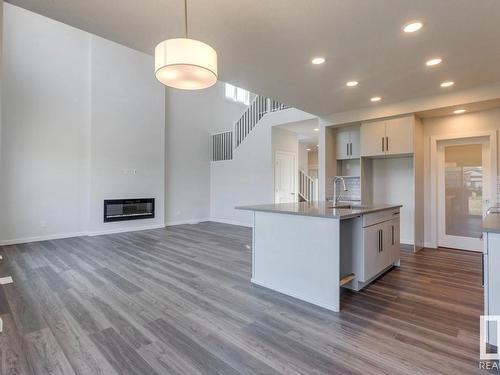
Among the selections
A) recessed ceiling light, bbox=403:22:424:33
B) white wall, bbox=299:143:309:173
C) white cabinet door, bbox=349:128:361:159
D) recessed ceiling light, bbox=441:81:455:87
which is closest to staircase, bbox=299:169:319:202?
white cabinet door, bbox=349:128:361:159

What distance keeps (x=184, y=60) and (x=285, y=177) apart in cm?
600

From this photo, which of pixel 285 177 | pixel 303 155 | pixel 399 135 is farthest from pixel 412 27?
pixel 303 155

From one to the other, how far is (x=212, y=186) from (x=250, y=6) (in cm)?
694

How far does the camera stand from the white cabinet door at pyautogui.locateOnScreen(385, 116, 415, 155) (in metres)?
4.74

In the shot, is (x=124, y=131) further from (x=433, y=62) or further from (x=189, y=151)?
(x=433, y=62)

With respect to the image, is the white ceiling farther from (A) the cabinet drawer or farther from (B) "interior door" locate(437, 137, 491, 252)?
(A) the cabinet drawer

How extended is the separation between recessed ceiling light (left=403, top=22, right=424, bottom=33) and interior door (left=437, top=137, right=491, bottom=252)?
3.25 metres

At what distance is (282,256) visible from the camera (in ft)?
9.70

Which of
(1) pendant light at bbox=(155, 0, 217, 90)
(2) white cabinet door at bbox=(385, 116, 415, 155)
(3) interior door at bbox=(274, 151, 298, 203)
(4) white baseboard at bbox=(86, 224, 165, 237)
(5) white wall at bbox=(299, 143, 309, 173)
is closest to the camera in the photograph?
(1) pendant light at bbox=(155, 0, 217, 90)

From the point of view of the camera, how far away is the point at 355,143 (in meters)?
5.70

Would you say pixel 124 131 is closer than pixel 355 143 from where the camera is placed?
No

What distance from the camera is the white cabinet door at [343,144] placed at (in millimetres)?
5816

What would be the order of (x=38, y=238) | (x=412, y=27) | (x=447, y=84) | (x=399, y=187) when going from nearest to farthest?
(x=412, y=27), (x=447, y=84), (x=399, y=187), (x=38, y=238)

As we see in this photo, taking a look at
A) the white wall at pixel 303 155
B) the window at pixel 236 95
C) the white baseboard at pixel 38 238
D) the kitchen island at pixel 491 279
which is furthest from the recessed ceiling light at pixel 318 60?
the white wall at pixel 303 155
